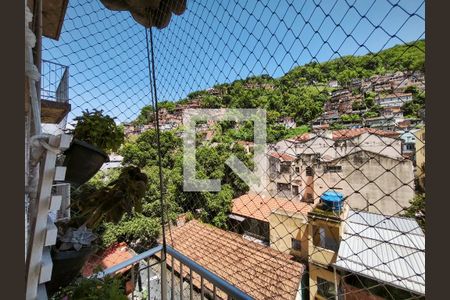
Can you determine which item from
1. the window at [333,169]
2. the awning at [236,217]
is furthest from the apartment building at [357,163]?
the awning at [236,217]

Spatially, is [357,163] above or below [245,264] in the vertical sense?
above

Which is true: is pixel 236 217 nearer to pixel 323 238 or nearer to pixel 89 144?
pixel 323 238

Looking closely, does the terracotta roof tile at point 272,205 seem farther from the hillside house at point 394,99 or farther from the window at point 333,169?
the hillside house at point 394,99

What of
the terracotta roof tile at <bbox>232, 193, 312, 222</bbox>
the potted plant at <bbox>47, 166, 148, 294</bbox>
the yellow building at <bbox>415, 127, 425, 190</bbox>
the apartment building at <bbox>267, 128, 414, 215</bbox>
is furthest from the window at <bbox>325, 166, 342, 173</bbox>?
the potted plant at <bbox>47, 166, 148, 294</bbox>

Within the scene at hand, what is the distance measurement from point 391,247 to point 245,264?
5.92 feet

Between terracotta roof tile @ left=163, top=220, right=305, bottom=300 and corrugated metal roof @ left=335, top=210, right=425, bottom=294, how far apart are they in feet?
2.00

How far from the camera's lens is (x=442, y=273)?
0.35 metres

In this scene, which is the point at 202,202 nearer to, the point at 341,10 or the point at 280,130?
the point at 280,130

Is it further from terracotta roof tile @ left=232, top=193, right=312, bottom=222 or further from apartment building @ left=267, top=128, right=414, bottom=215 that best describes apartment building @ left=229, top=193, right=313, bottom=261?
apartment building @ left=267, top=128, right=414, bottom=215

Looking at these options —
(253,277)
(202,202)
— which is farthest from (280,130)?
(202,202)

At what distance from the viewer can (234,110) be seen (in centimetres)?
199

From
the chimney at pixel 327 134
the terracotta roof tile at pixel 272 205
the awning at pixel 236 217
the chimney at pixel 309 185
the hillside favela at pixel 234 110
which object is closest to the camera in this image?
the hillside favela at pixel 234 110

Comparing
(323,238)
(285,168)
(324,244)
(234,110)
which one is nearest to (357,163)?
(285,168)

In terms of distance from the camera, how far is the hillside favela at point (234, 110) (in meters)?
0.63
